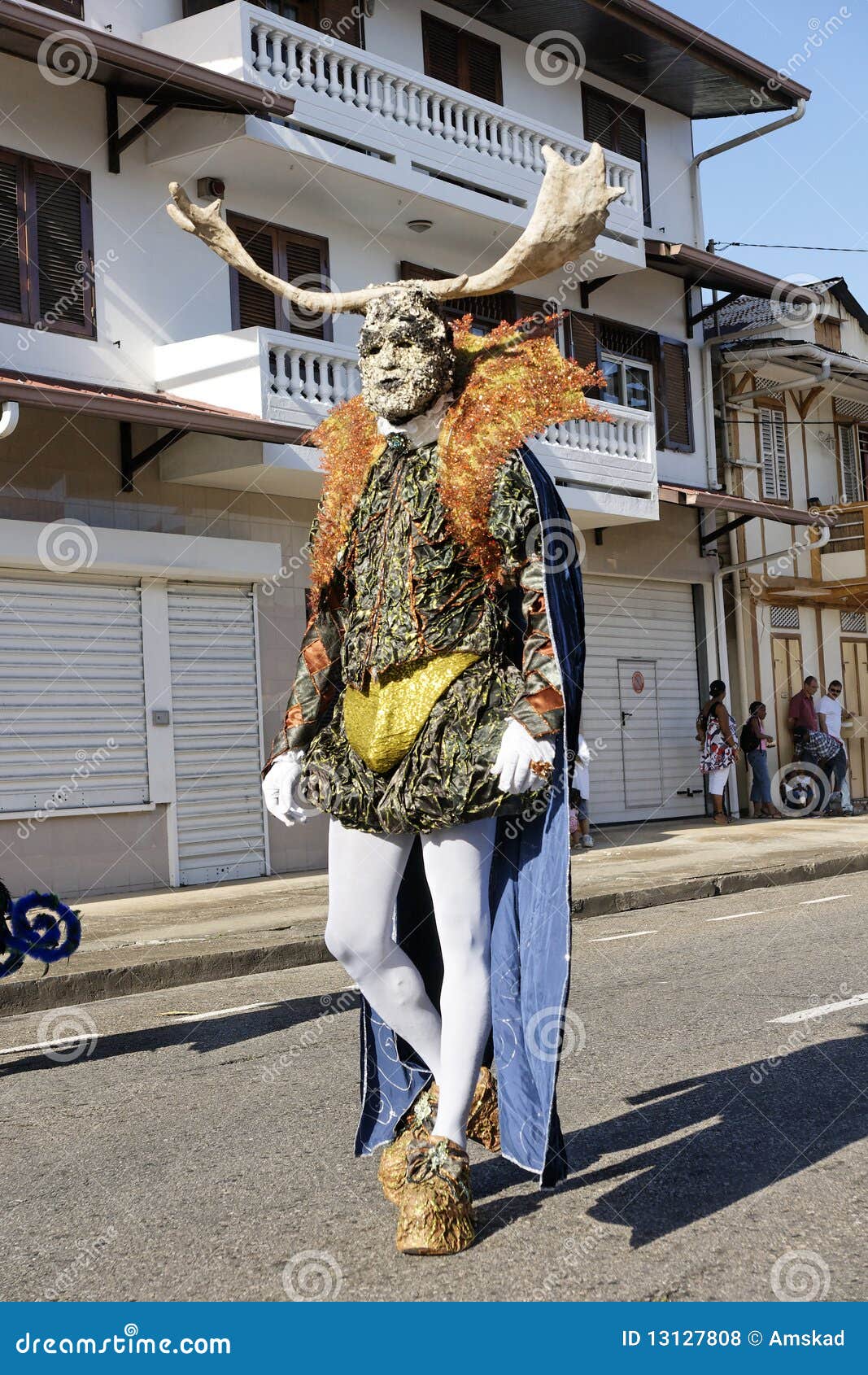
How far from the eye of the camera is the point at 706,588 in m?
21.0

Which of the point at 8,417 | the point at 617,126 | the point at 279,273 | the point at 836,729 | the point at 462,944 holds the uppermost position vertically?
the point at 617,126

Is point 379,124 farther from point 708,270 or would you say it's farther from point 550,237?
point 550,237

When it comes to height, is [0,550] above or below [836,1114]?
above

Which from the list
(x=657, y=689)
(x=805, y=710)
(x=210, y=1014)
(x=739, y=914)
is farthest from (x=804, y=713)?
(x=210, y=1014)

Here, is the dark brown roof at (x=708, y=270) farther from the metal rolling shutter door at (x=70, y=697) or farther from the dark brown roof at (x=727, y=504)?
the metal rolling shutter door at (x=70, y=697)

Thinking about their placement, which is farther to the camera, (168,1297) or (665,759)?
(665,759)

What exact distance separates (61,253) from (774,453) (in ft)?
44.0

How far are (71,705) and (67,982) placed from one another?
5011mm

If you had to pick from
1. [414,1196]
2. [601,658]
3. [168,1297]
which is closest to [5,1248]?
[168,1297]

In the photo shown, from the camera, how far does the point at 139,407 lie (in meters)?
11.8

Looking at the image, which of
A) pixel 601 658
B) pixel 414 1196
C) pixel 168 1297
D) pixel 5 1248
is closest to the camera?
pixel 168 1297

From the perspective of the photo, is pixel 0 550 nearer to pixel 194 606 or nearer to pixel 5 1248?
pixel 194 606

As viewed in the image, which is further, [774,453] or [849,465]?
[849,465]

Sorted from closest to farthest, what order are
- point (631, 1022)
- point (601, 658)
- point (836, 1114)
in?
point (836, 1114) → point (631, 1022) → point (601, 658)
